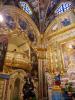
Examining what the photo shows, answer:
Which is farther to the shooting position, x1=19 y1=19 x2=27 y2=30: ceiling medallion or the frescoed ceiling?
the frescoed ceiling

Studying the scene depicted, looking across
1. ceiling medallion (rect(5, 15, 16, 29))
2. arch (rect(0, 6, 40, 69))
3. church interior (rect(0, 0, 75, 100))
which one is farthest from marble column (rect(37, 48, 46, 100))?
ceiling medallion (rect(5, 15, 16, 29))

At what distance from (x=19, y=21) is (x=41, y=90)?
628 cm

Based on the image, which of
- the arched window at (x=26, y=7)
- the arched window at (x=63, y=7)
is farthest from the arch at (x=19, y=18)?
the arched window at (x=63, y=7)

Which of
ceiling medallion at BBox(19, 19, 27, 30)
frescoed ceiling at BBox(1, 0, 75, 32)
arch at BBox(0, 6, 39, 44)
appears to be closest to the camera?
arch at BBox(0, 6, 39, 44)

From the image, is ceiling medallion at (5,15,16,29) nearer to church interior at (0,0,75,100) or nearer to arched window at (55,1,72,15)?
church interior at (0,0,75,100)

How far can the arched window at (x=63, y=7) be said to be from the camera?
47.4 ft

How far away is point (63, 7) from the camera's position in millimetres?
14852

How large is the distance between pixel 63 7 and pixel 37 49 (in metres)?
4.79

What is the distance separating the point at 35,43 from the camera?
562 inches

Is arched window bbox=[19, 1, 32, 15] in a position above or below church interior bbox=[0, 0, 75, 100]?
above

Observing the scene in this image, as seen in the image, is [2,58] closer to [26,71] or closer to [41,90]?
[26,71]

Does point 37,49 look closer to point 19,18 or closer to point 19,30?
point 19,30

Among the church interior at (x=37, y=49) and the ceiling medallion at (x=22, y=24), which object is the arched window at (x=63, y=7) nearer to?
the church interior at (x=37, y=49)

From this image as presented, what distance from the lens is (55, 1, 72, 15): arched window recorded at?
47.4ft
